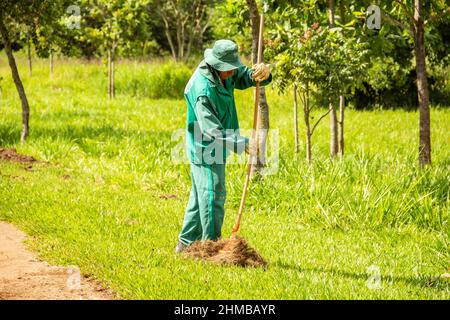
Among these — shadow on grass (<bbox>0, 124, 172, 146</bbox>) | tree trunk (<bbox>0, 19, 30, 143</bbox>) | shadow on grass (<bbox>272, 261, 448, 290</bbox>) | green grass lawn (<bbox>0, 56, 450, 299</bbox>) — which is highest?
tree trunk (<bbox>0, 19, 30, 143</bbox>)

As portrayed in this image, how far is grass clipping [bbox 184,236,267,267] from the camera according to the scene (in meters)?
5.93

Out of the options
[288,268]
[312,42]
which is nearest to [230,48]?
[288,268]

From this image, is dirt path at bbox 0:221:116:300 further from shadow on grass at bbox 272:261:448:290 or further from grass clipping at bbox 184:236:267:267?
shadow on grass at bbox 272:261:448:290

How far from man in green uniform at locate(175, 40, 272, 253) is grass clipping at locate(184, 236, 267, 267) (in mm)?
86

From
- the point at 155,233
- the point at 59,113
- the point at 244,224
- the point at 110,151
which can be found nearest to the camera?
the point at 155,233

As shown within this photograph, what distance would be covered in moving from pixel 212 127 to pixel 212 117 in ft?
0.29

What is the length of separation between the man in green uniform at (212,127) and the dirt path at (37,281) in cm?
108

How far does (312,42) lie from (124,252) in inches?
186

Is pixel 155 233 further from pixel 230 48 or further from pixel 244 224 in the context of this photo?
pixel 230 48

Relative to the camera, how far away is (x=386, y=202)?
7.95m

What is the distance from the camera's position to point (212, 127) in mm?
5684

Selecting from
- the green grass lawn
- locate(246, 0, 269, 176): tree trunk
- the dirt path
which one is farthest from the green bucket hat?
locate(246, 0, 269, 176): tree trunk

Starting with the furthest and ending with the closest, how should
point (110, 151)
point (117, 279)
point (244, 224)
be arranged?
point (110, 151) < point (244, 224) < point (117, 279)

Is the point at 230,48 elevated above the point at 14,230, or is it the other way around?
the point at 230,48
